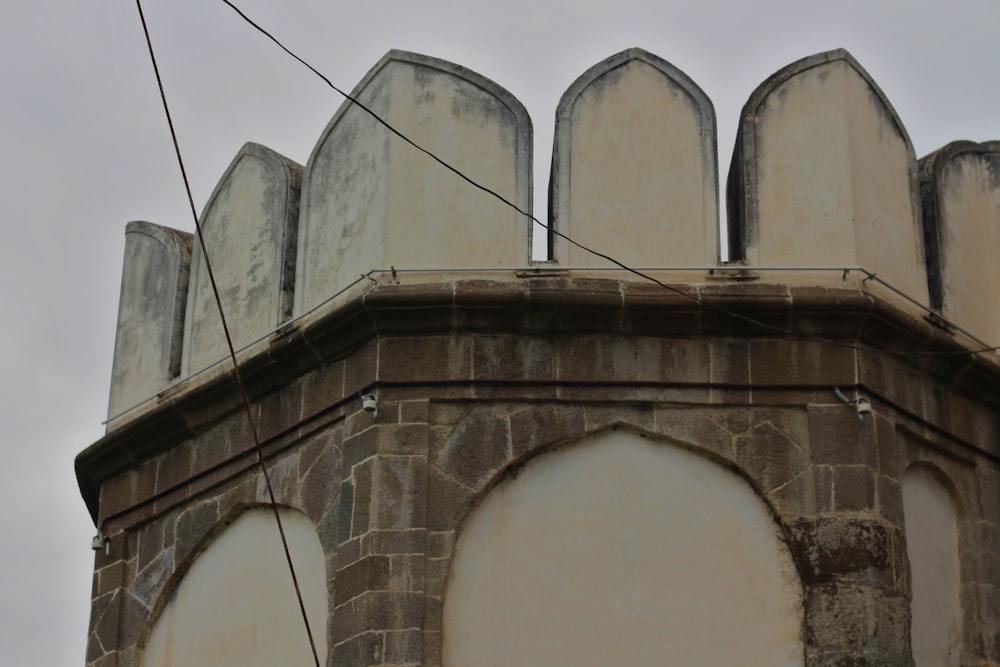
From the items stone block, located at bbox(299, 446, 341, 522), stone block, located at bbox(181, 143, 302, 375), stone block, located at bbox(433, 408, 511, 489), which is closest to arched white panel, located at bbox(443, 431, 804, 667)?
stone block, located at bbox(433, 408, 511, 489)

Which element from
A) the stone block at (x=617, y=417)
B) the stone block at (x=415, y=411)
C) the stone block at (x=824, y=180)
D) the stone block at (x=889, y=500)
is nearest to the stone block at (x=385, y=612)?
the stone block at (x=415, y=411)

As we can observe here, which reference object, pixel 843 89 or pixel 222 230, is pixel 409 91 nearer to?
pixel 222 230

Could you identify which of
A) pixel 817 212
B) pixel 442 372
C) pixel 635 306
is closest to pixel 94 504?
pixel 442 372

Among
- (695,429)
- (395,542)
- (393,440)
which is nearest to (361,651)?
(395,542)

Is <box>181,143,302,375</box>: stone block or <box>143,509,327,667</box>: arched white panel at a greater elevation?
<box>181,143,302,375</box>: stone block

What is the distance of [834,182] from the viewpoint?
11531mm

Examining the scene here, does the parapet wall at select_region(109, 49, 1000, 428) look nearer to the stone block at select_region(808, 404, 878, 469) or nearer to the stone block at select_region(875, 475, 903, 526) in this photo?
the stone block at select_region(808, 404, 878, 469)

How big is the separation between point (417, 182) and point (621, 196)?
1.09 metres

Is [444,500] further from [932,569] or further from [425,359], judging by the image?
[932,569]

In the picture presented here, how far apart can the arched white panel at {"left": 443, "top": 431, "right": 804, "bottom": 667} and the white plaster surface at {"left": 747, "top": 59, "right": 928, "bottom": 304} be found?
132 cm

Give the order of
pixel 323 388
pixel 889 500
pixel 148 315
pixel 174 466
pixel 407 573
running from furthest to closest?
pixel 148 315 → pixel 174 466 → pixel 323 388 → pixel 889 500 → pixel 407 573

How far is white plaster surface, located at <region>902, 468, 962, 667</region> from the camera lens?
35.5ft

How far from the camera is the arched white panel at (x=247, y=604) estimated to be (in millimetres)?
11047

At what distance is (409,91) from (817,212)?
2295 mm
